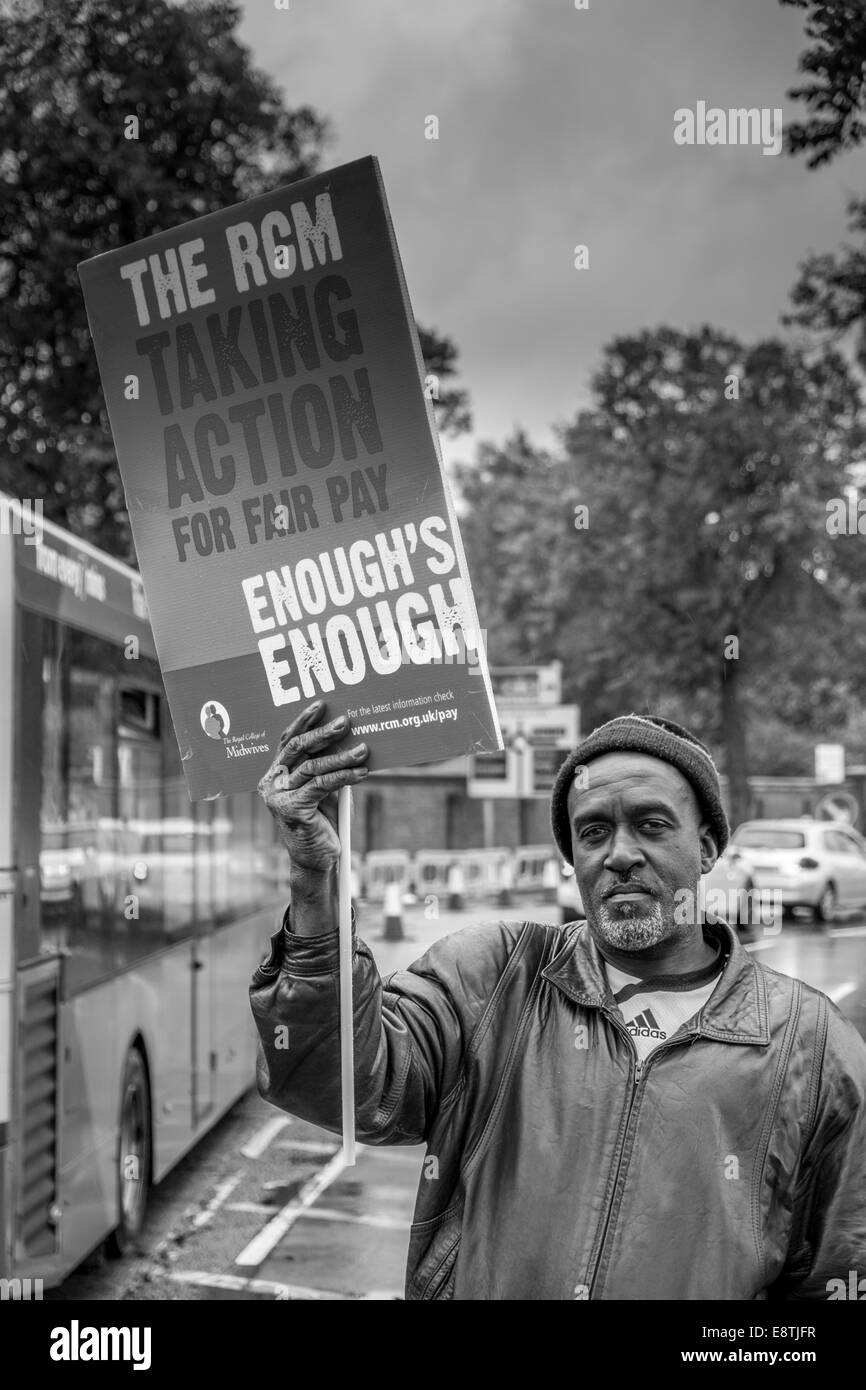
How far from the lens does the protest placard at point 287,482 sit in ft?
7.34

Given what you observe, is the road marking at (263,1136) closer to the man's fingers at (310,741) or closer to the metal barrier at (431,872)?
the man's fingers at (310,741)

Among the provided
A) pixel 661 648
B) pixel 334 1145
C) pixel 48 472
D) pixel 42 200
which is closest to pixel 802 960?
pixel 661 648

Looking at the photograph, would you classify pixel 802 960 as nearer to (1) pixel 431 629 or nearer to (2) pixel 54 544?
(2) pixel 54 544

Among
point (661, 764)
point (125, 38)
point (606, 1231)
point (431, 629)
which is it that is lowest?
point (606, 1231)

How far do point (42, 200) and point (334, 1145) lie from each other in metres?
8.27

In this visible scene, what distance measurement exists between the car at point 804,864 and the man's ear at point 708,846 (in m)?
21.6

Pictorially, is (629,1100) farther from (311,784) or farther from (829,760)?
(829,760)

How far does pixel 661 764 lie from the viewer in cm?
253

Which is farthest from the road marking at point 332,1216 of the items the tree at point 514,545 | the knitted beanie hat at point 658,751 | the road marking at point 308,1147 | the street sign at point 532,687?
the tree at point 514,545

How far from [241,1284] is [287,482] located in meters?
5.24

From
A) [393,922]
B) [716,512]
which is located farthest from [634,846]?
[716,512]

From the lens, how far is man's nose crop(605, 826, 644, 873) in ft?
7.94

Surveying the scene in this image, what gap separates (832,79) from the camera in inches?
140

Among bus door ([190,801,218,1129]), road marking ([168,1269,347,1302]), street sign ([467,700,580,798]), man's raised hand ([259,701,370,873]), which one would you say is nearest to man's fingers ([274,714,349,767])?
man's raised hand ([259,701,370,873])
